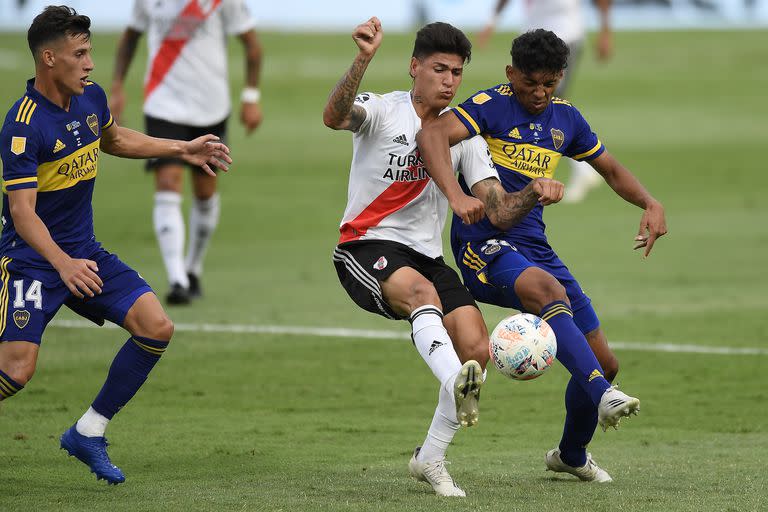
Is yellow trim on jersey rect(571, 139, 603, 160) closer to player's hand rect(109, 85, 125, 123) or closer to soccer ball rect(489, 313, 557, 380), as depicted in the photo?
soccer ball rect(489, 313, 557, 380)

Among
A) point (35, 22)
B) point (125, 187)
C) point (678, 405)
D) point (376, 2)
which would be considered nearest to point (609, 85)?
point (376, 2)

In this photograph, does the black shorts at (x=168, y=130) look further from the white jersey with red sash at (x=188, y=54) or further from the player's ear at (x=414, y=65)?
the player's ear at (x=414, y=65)

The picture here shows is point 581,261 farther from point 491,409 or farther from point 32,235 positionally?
point 32,235

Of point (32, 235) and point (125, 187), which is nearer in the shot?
point (32, 235)

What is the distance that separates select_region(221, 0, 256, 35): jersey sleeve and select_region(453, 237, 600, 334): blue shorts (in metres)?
5.98

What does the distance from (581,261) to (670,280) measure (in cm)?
124

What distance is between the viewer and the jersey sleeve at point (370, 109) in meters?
6.80

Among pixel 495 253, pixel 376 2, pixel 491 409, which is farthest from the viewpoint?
pixel 376 2

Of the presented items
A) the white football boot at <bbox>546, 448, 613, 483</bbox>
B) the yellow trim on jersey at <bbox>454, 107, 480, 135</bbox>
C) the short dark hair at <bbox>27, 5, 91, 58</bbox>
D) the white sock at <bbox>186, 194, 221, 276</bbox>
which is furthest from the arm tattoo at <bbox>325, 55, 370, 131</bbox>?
the white sock at <bbox>186, 194, 221, 276</bbox>

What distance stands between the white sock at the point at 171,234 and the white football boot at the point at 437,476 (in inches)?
225

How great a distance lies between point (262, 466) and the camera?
689 centimetres

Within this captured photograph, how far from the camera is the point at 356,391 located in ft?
29.2

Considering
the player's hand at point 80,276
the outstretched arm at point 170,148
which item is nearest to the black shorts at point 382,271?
the outstretched arm at point 170,148

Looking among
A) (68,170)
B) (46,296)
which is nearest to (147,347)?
(46,296)
